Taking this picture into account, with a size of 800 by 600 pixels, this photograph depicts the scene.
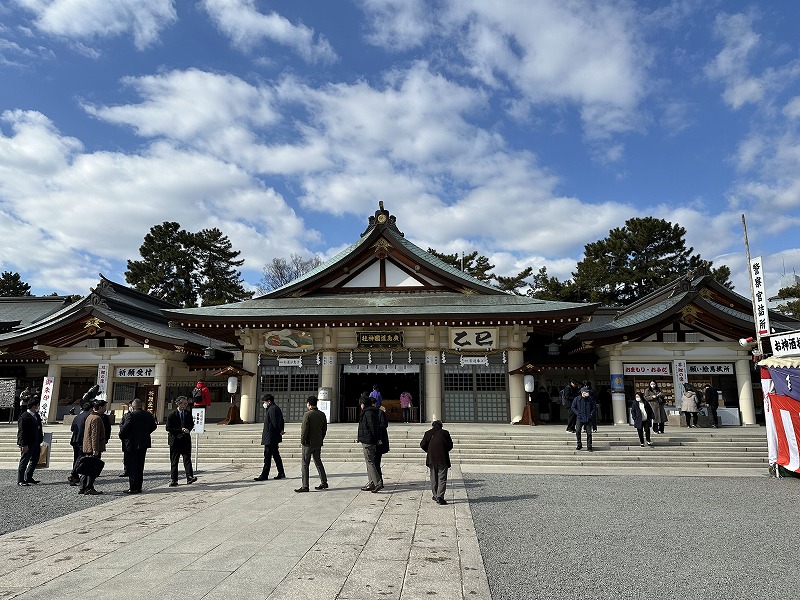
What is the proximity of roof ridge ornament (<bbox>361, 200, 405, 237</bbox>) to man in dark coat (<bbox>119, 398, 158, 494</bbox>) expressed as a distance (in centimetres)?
1447

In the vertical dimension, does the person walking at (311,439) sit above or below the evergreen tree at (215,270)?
below

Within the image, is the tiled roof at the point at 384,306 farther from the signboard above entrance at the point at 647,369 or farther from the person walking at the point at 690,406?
the person walking at the point at 690,406

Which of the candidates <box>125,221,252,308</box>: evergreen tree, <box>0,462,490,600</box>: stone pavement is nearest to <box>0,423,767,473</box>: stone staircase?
<box>0,462,490,600</box>: stone pavement

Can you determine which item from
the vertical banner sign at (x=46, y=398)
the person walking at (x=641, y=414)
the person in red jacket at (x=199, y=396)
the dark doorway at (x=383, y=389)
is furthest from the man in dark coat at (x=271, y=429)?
the vertical banner sign at (x=46, y=398)

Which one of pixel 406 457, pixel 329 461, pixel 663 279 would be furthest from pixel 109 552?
pixel 663 279

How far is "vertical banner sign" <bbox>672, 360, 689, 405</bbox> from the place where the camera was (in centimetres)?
2073

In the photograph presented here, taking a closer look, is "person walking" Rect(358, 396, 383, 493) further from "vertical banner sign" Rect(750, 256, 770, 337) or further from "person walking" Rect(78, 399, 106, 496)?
"vertical banner sign" Rect(750, 256, 770, 337)

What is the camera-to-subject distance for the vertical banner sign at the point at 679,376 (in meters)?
20.7

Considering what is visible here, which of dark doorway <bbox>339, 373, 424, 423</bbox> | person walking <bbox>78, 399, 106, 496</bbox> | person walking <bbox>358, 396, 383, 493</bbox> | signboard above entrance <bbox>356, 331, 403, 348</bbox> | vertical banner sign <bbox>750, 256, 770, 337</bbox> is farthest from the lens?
dark doorway <bbox>339, 373, 424, 423</bbox>

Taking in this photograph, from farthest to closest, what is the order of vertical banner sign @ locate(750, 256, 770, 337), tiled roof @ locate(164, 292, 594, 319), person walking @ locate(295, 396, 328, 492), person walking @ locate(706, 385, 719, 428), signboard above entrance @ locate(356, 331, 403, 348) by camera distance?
signboard above entrance @ locate(356, 331, 403, 348), tiled roof @ locate(164, 292, 594, 319), person walking @ locate(706, 385, 719, 428), vertical banner sign @ locate(750, 256, 770, 337), person walking @ locate(295, 396, 328, 492)

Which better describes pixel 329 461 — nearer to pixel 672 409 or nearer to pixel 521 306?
pixel 521 306

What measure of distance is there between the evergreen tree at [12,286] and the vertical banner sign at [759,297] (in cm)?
6722

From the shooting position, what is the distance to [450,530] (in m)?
7.07

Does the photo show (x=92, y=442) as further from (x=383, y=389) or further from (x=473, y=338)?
(x=383, y=389)
